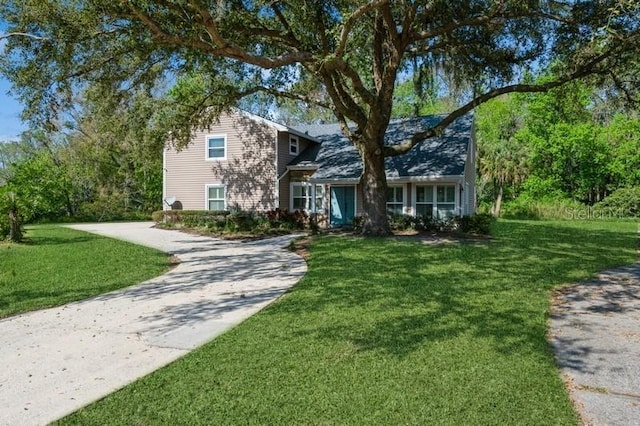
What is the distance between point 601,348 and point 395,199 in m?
14.4

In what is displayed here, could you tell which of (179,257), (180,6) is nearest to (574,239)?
(179,257)

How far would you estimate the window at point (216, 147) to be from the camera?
72.0 ft

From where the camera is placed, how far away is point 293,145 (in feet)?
71.9

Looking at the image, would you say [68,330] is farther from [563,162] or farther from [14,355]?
[563,162]

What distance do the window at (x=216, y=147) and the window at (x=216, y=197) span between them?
1423 mm

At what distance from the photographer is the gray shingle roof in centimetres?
1778

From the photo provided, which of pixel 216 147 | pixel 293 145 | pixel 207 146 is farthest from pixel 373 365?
pixel 207 146

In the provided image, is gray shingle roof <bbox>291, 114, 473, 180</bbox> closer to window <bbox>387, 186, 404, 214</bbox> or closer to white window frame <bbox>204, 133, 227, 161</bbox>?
window <bbox>387, 186, 404, 214</bbox>

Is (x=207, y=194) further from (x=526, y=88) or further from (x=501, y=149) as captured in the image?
(x=501, y=149)

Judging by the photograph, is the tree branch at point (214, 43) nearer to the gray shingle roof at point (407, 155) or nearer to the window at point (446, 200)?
the gray shingle roof at point (407, 155)

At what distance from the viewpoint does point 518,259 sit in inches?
388

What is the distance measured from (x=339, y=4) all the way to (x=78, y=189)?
82.6ft

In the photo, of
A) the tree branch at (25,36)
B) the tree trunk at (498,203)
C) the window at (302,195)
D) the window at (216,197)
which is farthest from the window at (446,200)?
the tree trunk at (498,203)

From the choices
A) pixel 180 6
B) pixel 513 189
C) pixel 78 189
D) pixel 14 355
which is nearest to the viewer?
pixel 14 355
